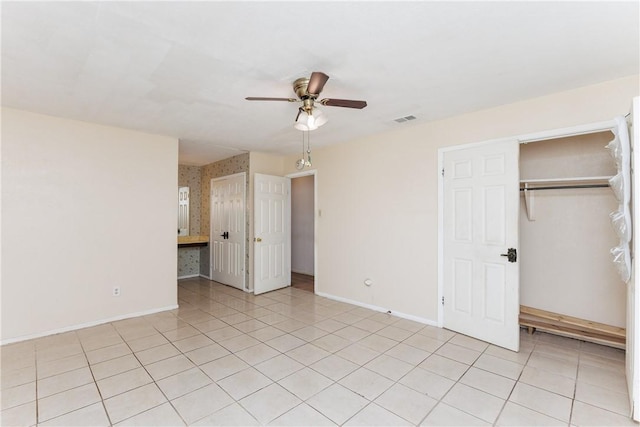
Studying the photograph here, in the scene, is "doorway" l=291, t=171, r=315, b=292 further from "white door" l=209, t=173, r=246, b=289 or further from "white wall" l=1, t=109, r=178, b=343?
"white wall" l=1, t=109, r=178, b=343

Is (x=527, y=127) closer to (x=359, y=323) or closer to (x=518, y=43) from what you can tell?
(x=518, y=43)

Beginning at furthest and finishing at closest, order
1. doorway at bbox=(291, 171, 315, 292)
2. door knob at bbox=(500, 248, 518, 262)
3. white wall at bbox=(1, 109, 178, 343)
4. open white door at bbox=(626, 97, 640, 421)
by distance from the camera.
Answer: doorway at bbox=(291, 171, 315, 292) < white wall at bbox=(1, 109, 178, 343) < door knob at bbox=(500, 248, 518, 262) < open white door at bbox=(626, 97, 640, 421)

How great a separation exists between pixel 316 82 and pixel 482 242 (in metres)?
2.44

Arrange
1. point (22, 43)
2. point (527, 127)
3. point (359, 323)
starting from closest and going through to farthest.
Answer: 1. point (22, 43)
2. point (527, 127)
3. point (359, 323)

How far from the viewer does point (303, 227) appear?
6918 mm

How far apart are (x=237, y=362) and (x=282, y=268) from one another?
9.28 feet

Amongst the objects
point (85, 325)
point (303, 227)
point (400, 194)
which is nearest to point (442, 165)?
point (400, 194)

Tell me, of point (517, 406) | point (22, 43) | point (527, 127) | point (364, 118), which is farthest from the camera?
point (364, 118)

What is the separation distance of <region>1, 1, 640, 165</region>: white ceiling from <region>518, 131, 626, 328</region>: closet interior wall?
3.28ft

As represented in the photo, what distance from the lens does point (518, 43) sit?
6.41 feet

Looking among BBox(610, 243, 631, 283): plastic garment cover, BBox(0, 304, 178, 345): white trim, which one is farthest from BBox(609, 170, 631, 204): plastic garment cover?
BBox(0, 304, 178, 345): white trim

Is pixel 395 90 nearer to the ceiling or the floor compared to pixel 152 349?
nearer to the ceiling

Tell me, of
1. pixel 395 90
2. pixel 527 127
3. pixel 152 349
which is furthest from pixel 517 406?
pixel 152 349

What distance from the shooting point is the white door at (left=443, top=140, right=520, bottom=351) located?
9.70 ft
